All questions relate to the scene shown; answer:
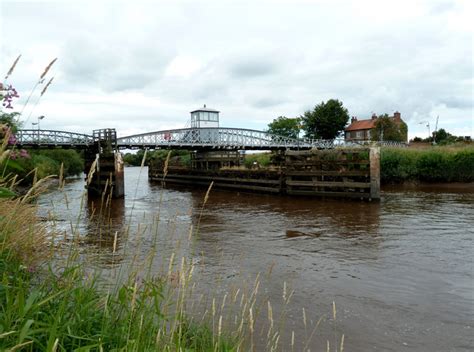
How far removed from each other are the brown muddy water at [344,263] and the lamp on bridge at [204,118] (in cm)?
4296

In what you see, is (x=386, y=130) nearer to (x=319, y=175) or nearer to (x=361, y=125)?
(x=361, y=125)

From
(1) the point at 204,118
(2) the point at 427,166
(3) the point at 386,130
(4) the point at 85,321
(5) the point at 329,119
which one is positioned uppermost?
(5) the point at 329,119

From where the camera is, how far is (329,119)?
79688 mm

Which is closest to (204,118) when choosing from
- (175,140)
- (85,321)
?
(175,140)

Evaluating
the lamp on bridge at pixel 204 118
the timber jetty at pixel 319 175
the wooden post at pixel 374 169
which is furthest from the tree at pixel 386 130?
the wooden post at pixel 374 169

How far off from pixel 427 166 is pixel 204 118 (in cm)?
3455

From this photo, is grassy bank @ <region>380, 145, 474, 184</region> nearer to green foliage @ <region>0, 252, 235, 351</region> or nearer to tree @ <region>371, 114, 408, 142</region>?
green foliage @ <region>0, 252, 235, 351</region>

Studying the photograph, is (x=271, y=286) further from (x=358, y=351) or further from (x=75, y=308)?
(x=75, y=308)

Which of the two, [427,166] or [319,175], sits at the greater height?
[427,166]

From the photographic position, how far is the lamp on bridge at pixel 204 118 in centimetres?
5662

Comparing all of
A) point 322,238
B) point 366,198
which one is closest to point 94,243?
point 322,238

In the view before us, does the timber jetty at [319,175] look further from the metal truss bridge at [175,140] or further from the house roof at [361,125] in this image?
the house roof at [361,125]

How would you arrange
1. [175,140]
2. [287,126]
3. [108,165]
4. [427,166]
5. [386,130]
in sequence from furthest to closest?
[287,126] → [386,130] → [175,140] → [427,166] → [108,165]

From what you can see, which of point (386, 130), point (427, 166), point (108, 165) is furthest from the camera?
point (386, 130)
